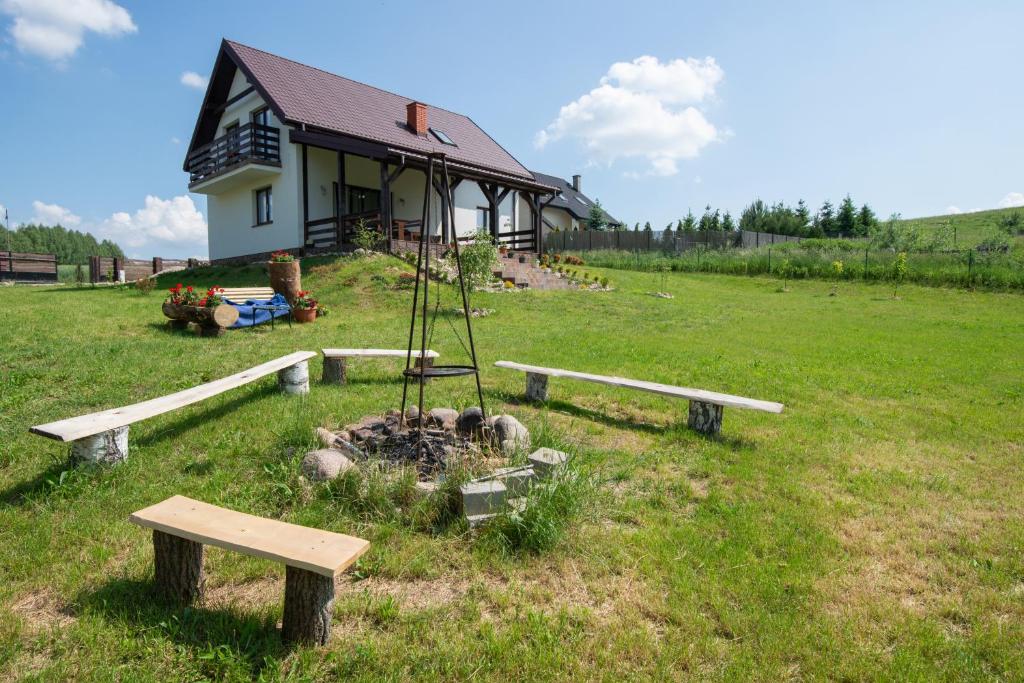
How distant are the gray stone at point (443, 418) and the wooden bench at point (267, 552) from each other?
6.95ft

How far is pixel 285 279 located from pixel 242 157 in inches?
382

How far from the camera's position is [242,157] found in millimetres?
18562

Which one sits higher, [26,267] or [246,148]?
[246,148]

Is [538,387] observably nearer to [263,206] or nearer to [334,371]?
[334,371]

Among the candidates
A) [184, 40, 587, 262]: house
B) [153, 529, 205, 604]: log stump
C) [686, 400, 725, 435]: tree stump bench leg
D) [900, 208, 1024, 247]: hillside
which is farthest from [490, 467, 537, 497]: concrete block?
[900, 208, 1024, 247]: hillside

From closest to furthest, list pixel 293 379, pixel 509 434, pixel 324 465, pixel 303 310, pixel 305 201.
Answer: pixel 324 465 → pixel 509 434 → pixel 293 379 → pixel 303 310 → pixel 305 201

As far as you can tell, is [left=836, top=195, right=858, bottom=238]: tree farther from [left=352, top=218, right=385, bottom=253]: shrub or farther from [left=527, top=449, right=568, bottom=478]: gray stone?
[left=527, top=449, right=568, bottom=478]: gray stone

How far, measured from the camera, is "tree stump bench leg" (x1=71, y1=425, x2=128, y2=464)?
12.2 ft

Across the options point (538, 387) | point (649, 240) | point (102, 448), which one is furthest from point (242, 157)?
point (649, 240)

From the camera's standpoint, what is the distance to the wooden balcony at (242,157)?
1830 centimetres

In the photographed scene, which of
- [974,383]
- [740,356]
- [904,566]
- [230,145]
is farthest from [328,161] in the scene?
[904,566]

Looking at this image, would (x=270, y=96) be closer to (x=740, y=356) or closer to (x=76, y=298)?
(x=76, y=298)

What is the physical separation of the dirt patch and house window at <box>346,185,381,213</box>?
1804 centimetres

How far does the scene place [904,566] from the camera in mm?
3096
